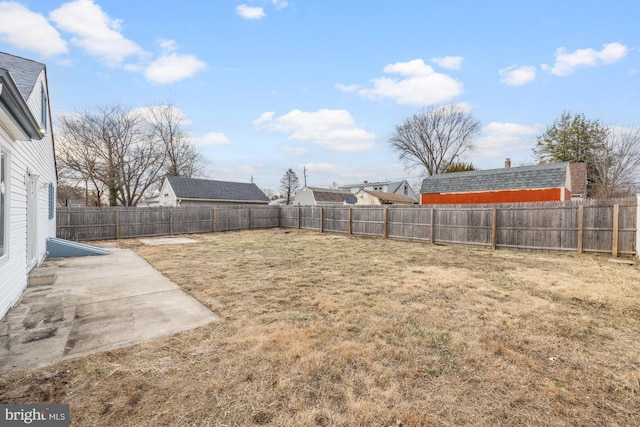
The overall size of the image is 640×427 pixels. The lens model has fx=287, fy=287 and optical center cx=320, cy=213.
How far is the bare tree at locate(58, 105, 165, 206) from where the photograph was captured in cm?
2056

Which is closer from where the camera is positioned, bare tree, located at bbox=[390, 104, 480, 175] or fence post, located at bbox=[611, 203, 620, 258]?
fence post, located at bbox=[611, 203, 620, 258]

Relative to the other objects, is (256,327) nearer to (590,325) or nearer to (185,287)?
(185,287)

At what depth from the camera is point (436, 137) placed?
2962cm

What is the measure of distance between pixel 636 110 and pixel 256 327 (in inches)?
1022

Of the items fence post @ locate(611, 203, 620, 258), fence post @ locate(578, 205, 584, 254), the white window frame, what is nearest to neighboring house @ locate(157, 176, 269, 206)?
the white window frame

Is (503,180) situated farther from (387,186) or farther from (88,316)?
(387,186)

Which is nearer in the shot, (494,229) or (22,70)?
(22,70)

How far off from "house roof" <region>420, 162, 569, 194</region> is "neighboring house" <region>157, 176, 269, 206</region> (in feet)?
50.5

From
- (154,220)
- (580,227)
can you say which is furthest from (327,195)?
→ (580,227)

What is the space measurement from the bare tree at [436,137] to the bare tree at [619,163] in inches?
385

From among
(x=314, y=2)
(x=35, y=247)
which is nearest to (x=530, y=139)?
(x=314, y=2)

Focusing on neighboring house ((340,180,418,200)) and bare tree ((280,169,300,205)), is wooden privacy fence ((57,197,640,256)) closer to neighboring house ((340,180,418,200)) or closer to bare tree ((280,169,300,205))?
neighboring house ((340,180,418,200))

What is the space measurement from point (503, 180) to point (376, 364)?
53.6ft

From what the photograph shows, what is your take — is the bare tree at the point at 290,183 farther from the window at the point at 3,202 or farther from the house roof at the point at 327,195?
the window at the point at 3,202
